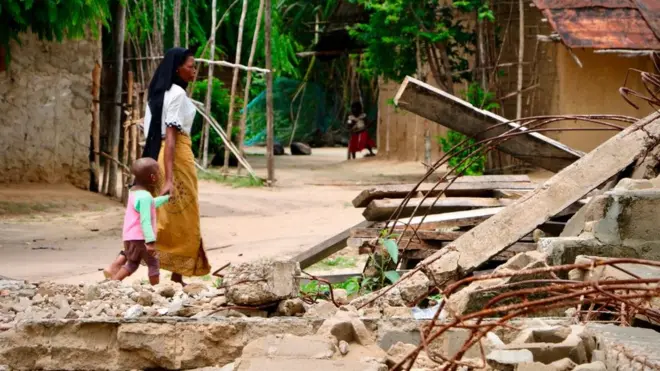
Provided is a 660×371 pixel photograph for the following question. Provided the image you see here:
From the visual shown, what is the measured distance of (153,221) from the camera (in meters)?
6.34

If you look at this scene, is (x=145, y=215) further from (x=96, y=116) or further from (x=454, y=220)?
(x=96, y=116)

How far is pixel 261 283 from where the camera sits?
4.69 m

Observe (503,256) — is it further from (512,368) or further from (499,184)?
(512,368)

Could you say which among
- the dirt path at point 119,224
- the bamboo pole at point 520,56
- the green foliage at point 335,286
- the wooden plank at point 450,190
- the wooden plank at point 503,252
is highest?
the bamboo pole at point 520,56

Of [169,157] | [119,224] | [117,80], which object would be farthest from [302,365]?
[117,80]

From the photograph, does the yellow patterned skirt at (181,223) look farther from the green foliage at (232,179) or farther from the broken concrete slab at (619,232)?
the green foliage at (232,179)

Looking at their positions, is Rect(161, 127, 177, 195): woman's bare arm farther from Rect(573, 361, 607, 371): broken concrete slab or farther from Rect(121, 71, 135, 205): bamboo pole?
Rect(121, 71, 135, 205): bamboo pole

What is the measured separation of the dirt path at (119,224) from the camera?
27.9 ft

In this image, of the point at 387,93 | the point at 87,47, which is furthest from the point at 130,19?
the point at 387,93

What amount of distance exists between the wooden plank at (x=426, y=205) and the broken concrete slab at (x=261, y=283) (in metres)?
2.15

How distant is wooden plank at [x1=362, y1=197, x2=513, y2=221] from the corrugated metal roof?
205 inches

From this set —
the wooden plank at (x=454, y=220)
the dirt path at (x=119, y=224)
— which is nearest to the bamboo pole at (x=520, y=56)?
the dirt path at (x=119, y=224)

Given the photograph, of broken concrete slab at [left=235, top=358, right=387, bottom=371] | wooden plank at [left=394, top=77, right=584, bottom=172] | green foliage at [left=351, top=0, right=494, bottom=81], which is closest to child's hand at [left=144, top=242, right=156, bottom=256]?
wooden plank at [left=394, top=77, right=584, bottom=172]

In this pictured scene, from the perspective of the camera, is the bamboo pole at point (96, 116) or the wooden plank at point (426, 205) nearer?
the wooden plank at point (426, 205)
